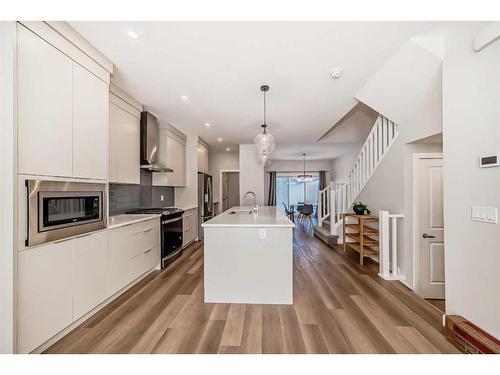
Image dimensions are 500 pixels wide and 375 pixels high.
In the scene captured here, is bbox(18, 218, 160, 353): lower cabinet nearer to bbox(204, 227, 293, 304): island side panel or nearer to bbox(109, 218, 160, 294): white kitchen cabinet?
bbox(109, 218, 160, 294): white kitchen cabinet

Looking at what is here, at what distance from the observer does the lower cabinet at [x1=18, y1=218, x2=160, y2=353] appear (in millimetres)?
1525

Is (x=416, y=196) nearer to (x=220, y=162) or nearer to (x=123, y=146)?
(x=123, y=146)

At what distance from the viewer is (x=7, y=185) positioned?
1.44 m

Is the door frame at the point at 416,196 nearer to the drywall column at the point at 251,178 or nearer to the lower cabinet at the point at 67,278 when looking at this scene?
the drywall column at the point at 251,178

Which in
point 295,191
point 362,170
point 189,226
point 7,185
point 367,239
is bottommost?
point 367,239

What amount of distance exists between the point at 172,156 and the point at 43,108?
2891 mm

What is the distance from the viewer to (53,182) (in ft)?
5.58

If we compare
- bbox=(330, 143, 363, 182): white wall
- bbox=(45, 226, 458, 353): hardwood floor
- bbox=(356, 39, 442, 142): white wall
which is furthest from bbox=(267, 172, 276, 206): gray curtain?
bbox=(45, 226, 458, 353): hardwood floor

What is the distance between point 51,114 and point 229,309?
2.42 metres

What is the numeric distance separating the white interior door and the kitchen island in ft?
6.28

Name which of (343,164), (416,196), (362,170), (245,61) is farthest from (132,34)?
(343,164)

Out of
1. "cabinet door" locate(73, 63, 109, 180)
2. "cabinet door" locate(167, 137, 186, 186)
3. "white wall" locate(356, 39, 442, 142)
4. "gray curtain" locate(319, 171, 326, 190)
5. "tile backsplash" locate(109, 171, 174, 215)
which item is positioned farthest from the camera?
"gray curtain" locate(319, 171, 326, 190)

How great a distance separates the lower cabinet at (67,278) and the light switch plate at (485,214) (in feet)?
11.0
